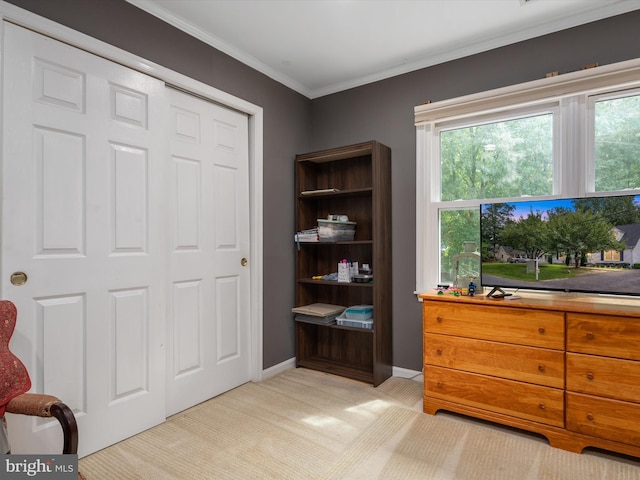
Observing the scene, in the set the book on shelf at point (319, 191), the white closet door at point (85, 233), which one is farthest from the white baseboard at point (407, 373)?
the white closet door at point (85, 233)

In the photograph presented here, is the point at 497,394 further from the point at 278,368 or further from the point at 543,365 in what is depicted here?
the point at 278,368

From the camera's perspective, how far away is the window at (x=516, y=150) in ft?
7.39

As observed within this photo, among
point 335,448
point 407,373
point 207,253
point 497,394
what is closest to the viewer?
point 335,448

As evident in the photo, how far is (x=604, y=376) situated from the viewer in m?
1.85

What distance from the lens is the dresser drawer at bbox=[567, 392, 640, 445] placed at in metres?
1.78

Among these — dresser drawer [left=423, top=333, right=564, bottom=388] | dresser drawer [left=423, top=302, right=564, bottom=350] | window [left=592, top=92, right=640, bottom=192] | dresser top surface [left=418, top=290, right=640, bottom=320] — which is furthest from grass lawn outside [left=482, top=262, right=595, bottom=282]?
window [left=592, top=92, right=640, bottom=192]

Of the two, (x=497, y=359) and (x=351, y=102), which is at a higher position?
(x=351, y=102)

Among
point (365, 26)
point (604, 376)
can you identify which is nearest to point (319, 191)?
point (365, 26)

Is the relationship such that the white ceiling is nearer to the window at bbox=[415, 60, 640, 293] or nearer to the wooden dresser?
the window at bbox=[415, 60, 640, 293]

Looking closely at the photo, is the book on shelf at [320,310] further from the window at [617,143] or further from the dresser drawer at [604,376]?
the window at [617,143]

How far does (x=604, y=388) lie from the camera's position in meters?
1.85

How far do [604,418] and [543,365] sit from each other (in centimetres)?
34

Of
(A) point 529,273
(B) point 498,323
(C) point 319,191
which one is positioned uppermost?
(C) point 319,191

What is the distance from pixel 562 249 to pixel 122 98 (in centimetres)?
274
